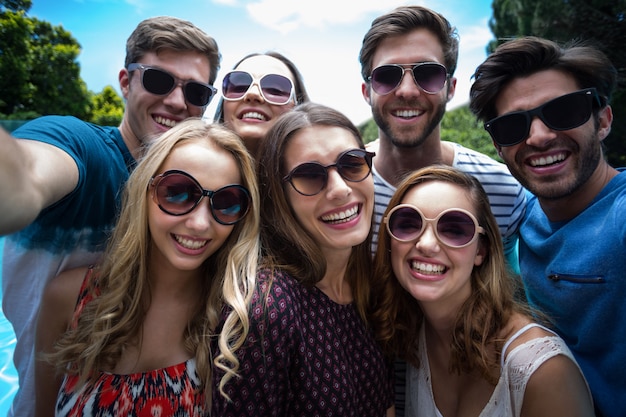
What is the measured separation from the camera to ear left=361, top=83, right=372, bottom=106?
334 cm

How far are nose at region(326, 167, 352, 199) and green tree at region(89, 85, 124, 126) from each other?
1065 inches

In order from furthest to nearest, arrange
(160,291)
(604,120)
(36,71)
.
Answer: (36,71), (604,120), (160,291)

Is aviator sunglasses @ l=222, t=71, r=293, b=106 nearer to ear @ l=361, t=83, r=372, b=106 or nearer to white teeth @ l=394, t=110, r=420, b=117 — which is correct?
ear @ l=361, t=83, r=372, b=106

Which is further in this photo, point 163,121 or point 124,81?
point 124,81

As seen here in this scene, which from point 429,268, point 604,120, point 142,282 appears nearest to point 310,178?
point 429,268

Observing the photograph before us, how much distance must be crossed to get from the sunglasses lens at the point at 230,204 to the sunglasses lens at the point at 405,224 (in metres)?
0.87

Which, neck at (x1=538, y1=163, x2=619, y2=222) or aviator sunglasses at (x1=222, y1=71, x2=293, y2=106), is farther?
aviator sunglasses at (x1=222, y1=71, x2=293, y2=106)

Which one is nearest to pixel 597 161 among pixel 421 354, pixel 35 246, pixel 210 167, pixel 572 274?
pixel 572 274

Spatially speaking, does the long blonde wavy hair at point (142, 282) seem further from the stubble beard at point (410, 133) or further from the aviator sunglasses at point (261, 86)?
the stubble beard at point (410, 133)

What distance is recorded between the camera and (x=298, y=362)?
1699mm

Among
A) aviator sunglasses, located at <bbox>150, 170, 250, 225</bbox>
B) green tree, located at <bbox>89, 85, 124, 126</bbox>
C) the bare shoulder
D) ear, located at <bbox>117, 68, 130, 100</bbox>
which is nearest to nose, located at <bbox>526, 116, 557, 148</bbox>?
aviator sunglasses, located at <bbox>150, 170, 250, 225</bbox>

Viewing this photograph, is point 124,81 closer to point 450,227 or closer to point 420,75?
point 420,75

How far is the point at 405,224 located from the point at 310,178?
0.64m

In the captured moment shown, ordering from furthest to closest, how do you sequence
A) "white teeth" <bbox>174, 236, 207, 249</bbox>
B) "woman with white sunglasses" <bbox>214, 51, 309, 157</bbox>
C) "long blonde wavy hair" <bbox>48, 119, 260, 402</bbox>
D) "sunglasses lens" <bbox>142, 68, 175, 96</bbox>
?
1. "woman with white sunglasses" <bbox>214, 51, 309, 157</bbox>
2. "sunglasses lens" <bbox>142, 68, 175, 96</bbox>
3. "white teeth" <bbox>174, 236, 207, 249</bbox>
4. "long blonde wavy hair" <bbox>48, 119, 260, 402</bbox>
